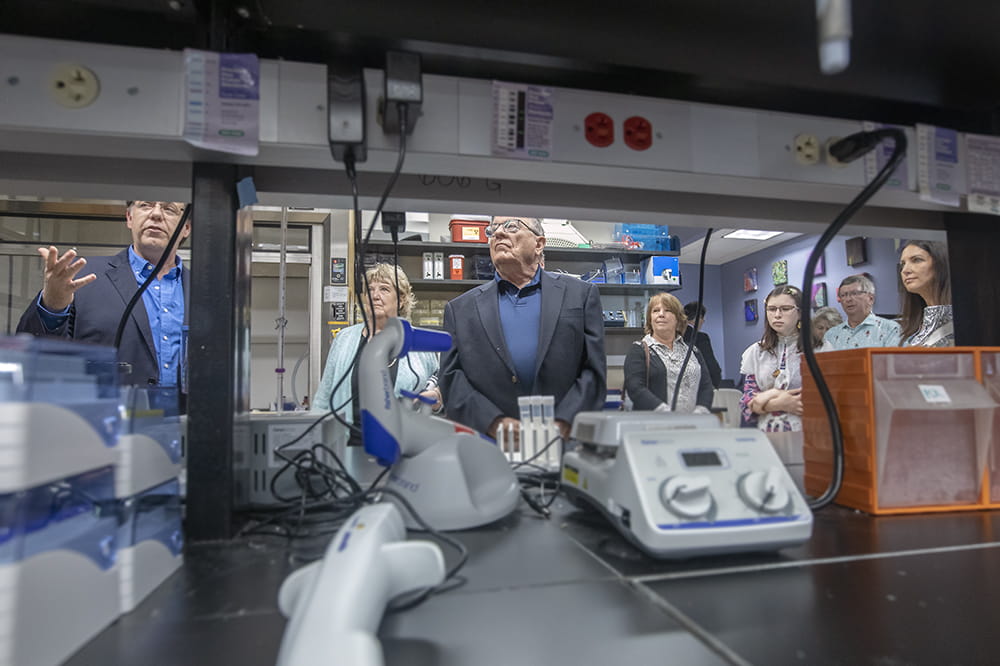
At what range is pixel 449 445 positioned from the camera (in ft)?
1.93

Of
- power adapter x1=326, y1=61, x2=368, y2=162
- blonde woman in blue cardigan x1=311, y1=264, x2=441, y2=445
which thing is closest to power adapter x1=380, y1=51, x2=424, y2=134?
power adapter x1=326, y1=61, x2=368, y2=162

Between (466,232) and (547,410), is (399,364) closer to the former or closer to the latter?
(547,410)

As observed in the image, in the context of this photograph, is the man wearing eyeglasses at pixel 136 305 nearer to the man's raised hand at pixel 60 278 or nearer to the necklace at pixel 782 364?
the man's raised hand at pixel 60 278

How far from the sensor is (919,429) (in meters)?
0.67

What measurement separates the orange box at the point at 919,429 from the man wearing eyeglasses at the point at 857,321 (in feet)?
6.16

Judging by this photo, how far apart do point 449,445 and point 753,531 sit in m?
0.32

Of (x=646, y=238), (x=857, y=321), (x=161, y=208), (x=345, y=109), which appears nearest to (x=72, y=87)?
(x=345, y=109)

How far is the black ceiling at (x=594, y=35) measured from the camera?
0.58m

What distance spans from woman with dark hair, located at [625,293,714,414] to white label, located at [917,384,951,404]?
6.19ft

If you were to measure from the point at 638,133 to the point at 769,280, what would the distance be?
20.3ft

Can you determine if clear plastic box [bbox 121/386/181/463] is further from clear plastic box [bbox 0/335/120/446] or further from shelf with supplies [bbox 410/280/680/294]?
shelf with supplies [bbox 410/280/680/294]

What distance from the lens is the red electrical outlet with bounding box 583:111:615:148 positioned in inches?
Answer: 26.8

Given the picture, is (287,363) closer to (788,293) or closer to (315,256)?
(315,256)

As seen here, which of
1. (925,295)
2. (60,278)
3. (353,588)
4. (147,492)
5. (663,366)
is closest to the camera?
(353,588)
